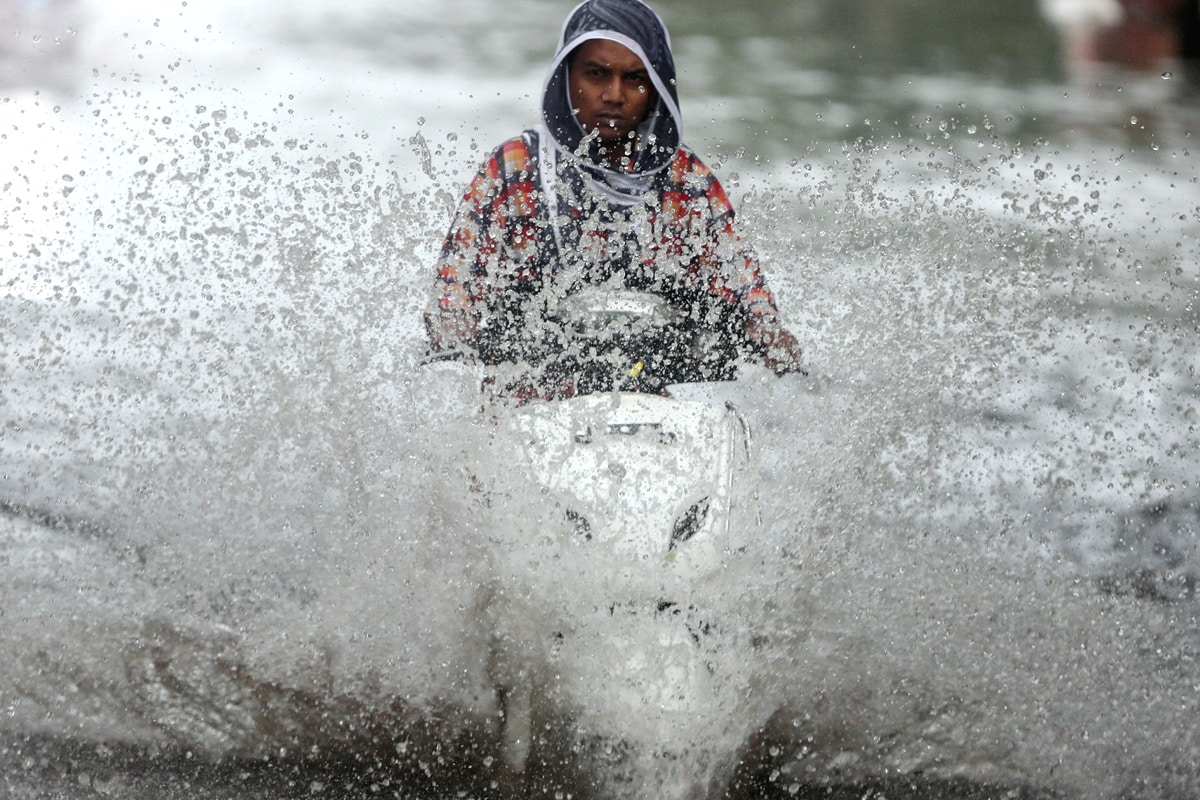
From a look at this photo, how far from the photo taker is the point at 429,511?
3.97 metres

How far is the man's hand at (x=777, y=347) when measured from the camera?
3648mm

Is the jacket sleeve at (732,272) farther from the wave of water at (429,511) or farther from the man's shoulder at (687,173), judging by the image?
the wave of water at (429,511)

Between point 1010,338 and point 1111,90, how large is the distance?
7358 mm

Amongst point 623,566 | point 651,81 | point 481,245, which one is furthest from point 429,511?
point 651,81

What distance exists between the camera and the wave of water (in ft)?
11.9

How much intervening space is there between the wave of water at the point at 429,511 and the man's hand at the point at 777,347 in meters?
0.48

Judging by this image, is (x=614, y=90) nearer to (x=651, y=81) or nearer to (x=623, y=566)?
(x=651, y=81)

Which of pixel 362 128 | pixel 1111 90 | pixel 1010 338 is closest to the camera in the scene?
pixel 1010 338

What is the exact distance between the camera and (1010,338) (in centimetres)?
740

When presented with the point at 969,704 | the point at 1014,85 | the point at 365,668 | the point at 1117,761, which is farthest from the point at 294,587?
the point at 1014,85

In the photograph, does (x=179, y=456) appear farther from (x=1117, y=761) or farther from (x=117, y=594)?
(x=1117, y=761)

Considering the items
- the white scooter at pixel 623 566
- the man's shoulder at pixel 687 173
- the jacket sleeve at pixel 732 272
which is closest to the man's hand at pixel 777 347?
the jacket sleeve at pixel 732 272

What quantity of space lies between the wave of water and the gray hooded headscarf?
0.57m

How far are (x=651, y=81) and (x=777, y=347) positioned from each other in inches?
31.0
